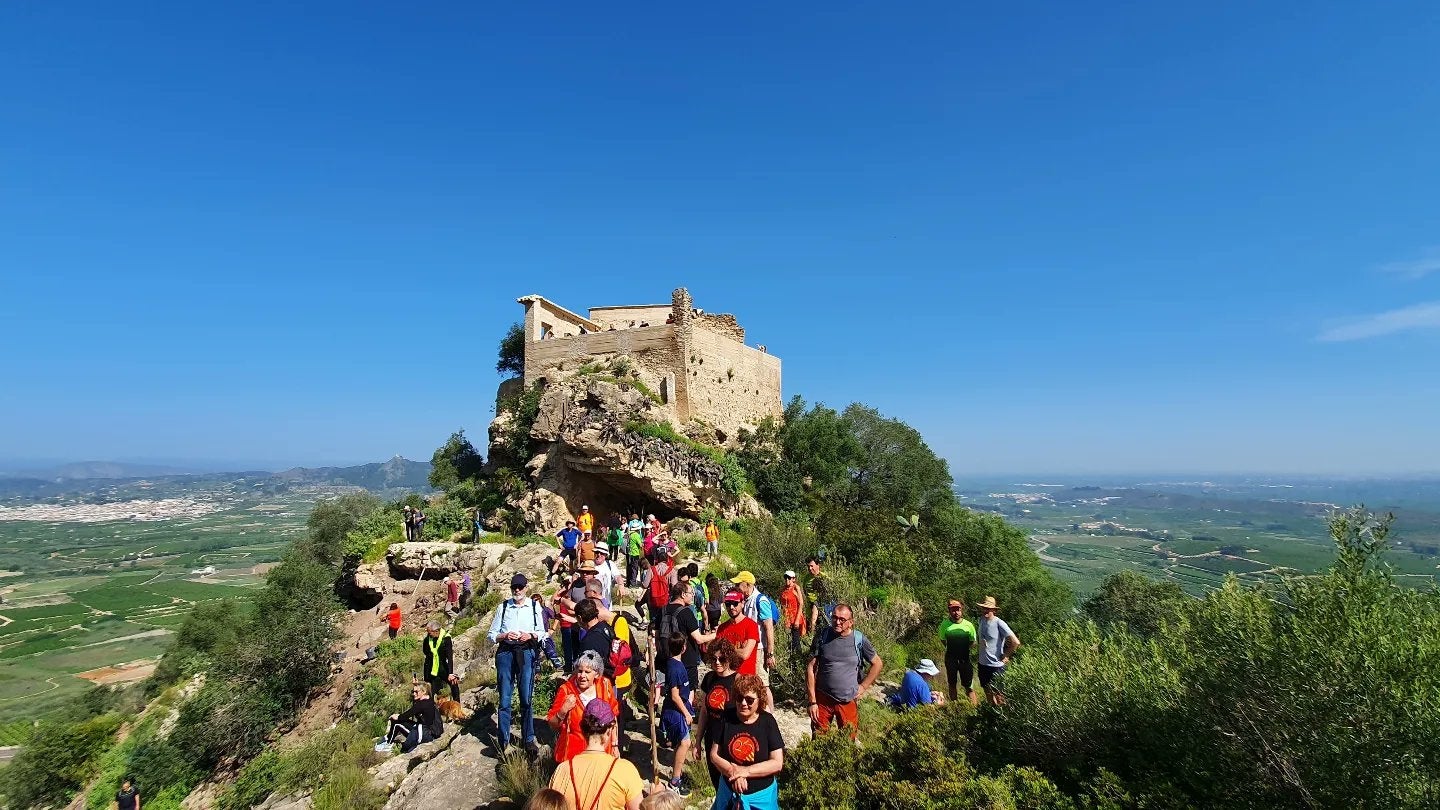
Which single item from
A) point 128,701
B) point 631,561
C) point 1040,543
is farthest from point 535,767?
point 1040,543

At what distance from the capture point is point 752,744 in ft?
14.4

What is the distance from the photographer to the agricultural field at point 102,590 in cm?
4916

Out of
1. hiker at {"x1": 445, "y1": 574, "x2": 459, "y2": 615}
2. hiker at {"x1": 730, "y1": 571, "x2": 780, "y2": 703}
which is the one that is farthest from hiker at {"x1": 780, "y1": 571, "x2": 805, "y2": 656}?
hiker at {"x1": 445, "y1": 574, "x2": 459, "y2": 615}

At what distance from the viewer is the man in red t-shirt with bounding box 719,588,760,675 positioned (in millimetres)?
5859

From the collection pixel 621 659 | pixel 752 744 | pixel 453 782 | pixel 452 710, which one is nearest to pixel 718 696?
pixel 752 744

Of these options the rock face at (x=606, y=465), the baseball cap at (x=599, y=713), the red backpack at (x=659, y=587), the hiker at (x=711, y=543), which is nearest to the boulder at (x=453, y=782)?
the red backpack at (x=659, y=587)

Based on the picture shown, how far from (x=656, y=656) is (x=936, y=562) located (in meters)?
16.9

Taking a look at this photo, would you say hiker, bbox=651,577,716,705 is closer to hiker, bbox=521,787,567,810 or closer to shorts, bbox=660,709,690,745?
shorts, bbox=660,709,690,745

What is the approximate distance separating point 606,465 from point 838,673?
17.4m

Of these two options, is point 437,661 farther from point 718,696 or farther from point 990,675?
point 990,675

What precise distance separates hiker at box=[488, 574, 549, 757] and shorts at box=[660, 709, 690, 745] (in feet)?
5.91

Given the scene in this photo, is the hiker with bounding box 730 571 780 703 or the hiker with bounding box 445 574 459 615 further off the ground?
the hiker with bounding box 730 571 780 703

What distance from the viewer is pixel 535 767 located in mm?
6230

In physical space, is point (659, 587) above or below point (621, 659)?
above
